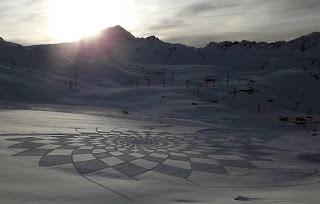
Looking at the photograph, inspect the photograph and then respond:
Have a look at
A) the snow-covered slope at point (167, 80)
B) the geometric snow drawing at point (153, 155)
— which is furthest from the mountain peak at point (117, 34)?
the geometric snow drawing at point (153, 155)

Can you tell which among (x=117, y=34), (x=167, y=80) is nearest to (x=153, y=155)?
(x=167, y=80)

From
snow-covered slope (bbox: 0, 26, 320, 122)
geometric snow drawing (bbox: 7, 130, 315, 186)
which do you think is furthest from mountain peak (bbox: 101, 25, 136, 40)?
geometric snow drawing (bbox: 7, 130, 315, 186)

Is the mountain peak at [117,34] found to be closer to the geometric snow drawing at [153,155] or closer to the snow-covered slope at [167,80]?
the snow-covered slope at [167,80]

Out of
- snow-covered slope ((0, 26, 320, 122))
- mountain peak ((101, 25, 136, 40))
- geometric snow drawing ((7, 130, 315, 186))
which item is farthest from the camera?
mountain peak ((101, 25, 136, 40))

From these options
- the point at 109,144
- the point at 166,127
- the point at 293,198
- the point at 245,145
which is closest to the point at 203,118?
the point at 166,127

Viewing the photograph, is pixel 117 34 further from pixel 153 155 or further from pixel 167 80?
pixel 153 155

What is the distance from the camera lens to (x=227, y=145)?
17.6 metres

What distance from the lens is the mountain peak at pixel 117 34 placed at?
12420 cm

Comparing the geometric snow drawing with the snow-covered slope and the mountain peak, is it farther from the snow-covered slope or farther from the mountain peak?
the mountain peak

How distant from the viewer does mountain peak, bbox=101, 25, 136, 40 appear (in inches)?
4890

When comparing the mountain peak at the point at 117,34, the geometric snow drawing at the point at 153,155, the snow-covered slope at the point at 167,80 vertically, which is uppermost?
the mountain peak at the point at 117,34

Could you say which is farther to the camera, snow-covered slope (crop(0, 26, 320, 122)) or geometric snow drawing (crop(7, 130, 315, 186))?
snow-covered slope (crop(0, 26, 320, 122))

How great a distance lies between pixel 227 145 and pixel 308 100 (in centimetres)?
3537

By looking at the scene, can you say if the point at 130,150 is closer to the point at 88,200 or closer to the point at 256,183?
the point at 256,183
